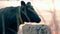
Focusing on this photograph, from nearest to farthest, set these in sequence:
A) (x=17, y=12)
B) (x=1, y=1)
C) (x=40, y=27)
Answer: (x=40, y=27)
(x=17, y=12)
(x=1, y=1)

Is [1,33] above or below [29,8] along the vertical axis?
below

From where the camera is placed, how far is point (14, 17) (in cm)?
92

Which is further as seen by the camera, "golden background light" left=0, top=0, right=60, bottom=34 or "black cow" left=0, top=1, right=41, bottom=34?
"golden background light" left=0, top=0, right=60, bottom=34

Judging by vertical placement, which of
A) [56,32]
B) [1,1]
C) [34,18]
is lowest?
[56,32]

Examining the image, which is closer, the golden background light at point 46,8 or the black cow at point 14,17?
the black cow at point 14,17

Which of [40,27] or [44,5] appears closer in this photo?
[40,27]

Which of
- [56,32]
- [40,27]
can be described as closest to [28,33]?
[40,27]

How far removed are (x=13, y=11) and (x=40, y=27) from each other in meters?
0.23

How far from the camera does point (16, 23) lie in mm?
937

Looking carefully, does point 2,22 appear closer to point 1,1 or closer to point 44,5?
point 1,1

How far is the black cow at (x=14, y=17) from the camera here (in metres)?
0.90

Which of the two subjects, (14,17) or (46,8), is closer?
(14,17)

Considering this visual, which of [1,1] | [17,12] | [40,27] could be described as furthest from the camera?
[1,1]

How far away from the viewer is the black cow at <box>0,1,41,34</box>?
90cm
